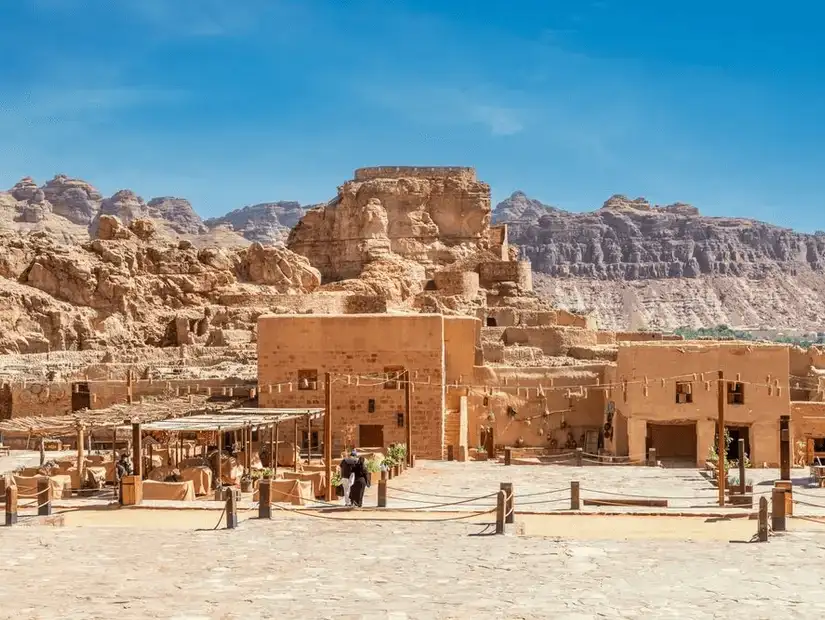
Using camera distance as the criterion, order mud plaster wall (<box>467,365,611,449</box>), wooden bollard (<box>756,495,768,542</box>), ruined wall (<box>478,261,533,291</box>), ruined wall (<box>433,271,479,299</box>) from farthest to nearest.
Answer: ruined wall (<box>478,261,533,291</box>)
ruined wall (<box>433,271,479,299</box>)
mud plaster wall (<box>467,365,611,449</box>)
wooden bollard (<box>756,495,768,542</box>)

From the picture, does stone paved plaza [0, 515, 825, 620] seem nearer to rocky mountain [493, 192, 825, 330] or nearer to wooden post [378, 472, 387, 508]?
wooden post [378, 472, 387, 508]

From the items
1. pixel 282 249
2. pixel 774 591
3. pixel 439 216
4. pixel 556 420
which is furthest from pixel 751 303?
pixel 774 591

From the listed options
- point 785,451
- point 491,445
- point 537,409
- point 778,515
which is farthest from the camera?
point 537,409

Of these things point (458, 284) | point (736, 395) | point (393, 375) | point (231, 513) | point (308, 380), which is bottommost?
point (231, 513)

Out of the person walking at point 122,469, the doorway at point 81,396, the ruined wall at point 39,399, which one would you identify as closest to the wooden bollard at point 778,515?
the person walking at point 122,469

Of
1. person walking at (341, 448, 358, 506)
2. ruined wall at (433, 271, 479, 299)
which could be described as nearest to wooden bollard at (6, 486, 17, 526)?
person walking at (341, 448, 358, 506)

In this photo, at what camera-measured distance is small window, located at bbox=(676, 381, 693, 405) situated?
29.2 metres

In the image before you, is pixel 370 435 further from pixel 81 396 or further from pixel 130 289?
pixel 130 289

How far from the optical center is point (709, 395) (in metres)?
29.0

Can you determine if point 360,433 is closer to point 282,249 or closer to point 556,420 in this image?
point 556,420

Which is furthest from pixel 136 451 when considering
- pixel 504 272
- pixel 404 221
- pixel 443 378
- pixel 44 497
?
pixel 404 221

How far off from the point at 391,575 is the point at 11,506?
6.77 meters

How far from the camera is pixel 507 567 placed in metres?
13.4

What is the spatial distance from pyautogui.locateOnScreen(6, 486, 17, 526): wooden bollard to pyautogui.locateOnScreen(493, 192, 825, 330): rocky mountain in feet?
395
